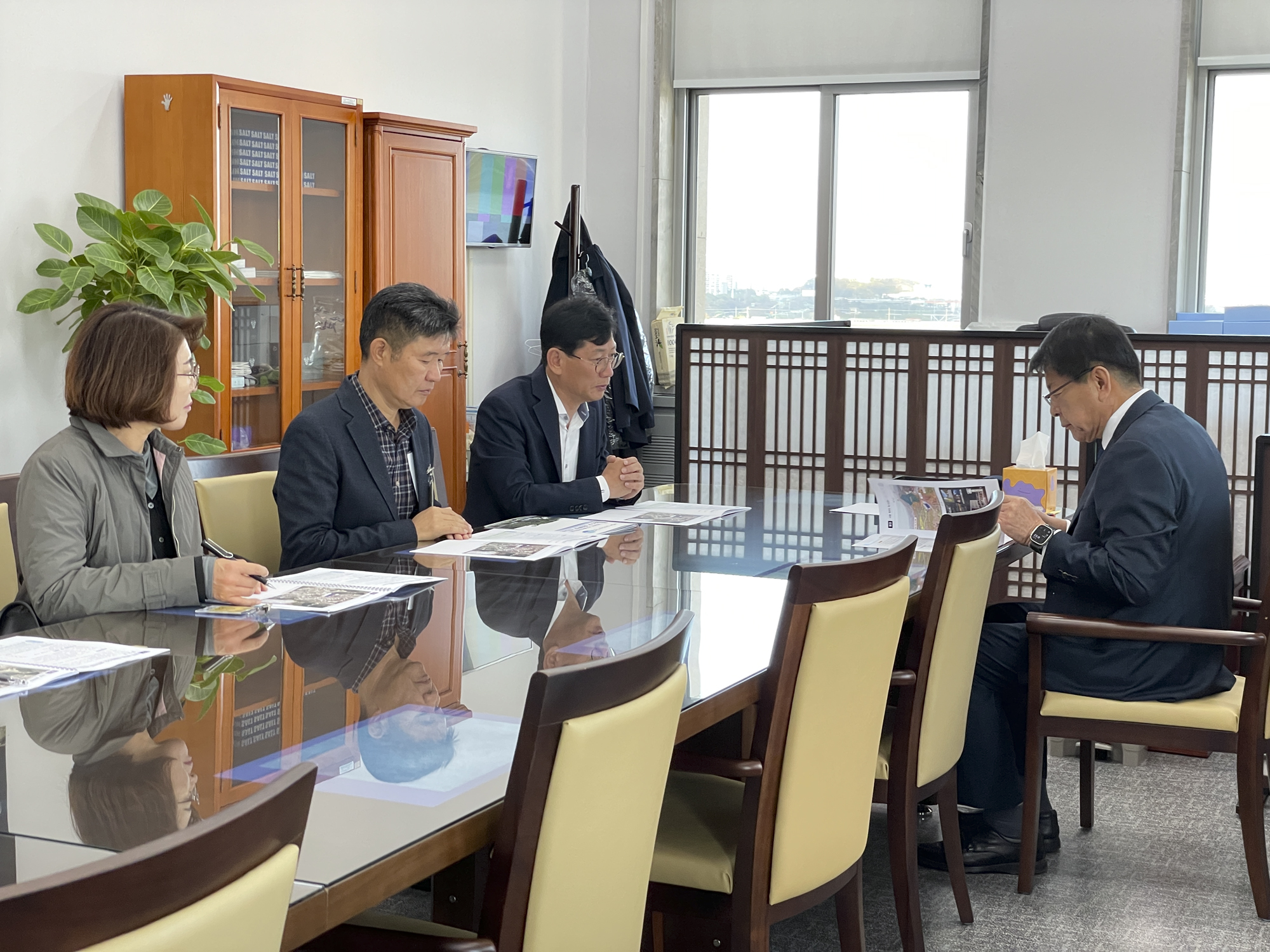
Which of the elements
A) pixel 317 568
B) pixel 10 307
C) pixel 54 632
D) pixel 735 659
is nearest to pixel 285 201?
pixel 10 307

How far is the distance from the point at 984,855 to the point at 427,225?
3.60m

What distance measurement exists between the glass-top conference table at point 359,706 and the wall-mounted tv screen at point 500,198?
12.9 ft

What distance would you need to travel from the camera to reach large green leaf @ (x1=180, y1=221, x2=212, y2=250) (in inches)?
171

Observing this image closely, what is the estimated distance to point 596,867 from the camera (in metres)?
1.62

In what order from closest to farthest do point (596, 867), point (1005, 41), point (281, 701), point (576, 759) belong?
point (576, 759) → point (596, 867) → point (281, 701) → point (1005, 41)

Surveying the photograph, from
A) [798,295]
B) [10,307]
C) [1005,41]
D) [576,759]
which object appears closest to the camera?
[576,759]

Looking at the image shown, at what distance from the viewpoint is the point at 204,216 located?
178 inches

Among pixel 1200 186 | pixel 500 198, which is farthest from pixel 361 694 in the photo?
pixel 1200 186

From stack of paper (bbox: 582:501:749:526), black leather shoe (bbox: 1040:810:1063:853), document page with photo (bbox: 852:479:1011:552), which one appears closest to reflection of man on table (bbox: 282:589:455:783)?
stack of paper (bbox: 582:501:749:526)

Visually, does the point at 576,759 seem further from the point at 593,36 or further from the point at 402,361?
the point at 593,36

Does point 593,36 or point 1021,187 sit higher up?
point 593,36

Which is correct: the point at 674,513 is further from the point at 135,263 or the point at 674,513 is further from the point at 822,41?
the point at 822,41

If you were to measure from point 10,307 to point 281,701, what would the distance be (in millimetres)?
3010

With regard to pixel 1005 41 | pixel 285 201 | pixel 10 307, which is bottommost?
pixel 10 307
